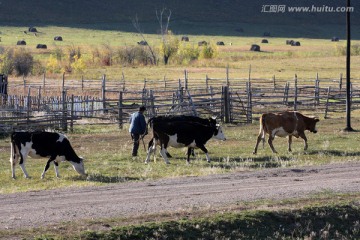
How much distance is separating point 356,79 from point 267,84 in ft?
22.3

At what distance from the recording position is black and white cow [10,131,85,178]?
18703 millimetres

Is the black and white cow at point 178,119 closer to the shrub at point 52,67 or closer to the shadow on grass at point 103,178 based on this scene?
the shadow on grass at point 103,178

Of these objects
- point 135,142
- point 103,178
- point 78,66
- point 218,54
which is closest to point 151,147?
point 135,142

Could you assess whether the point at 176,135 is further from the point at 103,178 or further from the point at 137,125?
the point at 103,178

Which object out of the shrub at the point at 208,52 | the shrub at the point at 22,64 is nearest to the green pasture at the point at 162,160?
the shrub at the point at 22,64

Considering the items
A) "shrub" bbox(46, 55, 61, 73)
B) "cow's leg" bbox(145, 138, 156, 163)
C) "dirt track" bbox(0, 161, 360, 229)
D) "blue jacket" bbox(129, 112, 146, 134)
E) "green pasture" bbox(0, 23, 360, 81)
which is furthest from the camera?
"shrub" bbox(46, 55, 61, 73)

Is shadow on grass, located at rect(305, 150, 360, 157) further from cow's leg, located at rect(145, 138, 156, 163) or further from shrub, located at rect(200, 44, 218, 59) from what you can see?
shrub, located at rect(200, 44, 218, 59)

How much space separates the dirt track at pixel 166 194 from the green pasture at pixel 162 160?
965 mm

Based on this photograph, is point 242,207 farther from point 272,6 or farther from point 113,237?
point 272,6

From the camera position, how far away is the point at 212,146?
25047mm

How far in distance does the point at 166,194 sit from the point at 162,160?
5.52m

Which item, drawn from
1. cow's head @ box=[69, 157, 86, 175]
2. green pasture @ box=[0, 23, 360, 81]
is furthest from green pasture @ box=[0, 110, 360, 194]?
green pasture @ box=[0, 23, 360, 81]

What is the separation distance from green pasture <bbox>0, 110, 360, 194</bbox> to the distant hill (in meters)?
101

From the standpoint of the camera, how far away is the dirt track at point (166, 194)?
14.0m
